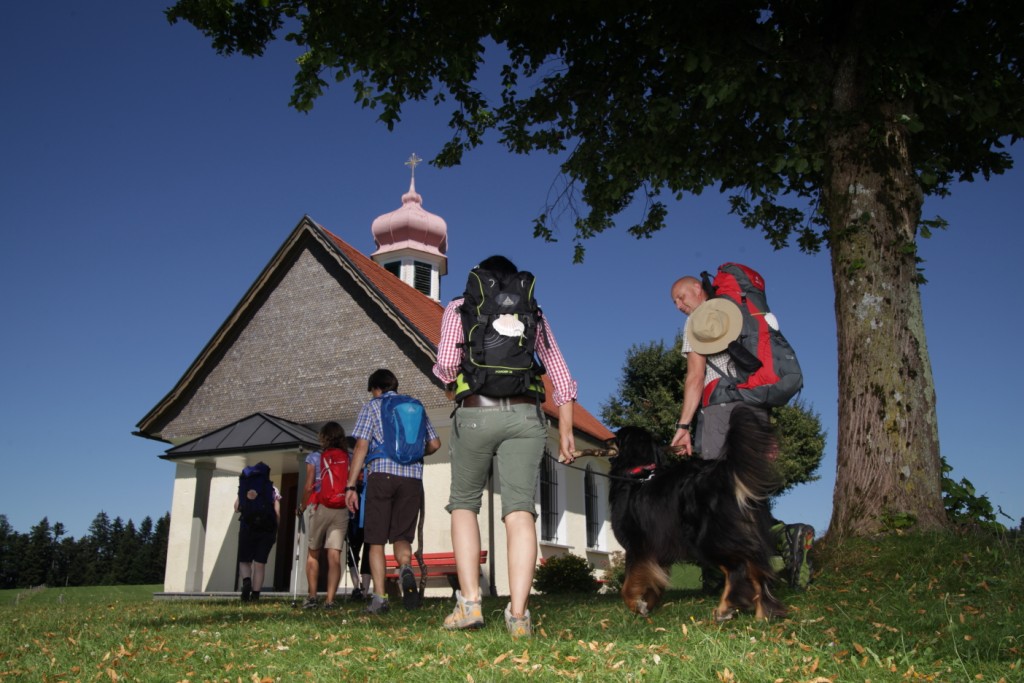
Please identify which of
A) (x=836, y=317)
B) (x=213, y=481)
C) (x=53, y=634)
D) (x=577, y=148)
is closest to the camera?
(x=53, y=634)

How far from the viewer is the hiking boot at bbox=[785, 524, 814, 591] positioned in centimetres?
555

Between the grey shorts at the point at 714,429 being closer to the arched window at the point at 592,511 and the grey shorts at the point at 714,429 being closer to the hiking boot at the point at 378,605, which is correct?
the hiking boot at the point at 378,605

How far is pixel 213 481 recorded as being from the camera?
1828 cm

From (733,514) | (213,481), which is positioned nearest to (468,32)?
(733,514)

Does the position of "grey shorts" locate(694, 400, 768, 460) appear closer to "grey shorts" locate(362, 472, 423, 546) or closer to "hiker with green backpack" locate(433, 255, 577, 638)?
"hiker with green backpack" locate(433, 255, 577, 638)

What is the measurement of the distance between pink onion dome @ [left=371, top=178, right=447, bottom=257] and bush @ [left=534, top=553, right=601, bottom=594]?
695 inches

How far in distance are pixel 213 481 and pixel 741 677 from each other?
56.3ft

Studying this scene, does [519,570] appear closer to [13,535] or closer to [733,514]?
[733,514]

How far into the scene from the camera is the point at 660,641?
152 inches

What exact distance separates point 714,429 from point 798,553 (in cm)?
117

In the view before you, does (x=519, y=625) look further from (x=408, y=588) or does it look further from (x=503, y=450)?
(x=408, y=588)

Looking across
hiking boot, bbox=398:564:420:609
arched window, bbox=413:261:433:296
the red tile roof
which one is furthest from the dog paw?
arched window, bbox=413:261:433:296

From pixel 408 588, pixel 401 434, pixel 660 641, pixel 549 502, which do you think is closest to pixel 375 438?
pixel 401 434

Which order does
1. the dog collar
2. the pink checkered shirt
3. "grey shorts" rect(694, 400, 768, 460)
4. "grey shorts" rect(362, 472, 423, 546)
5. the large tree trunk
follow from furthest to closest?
"grey shorts" rect(362, 472, 423, 546) < the large tree trunk < "grey shorts" rect(694, 400, 768, 460) < the dog collar < the pink checkered shirt
